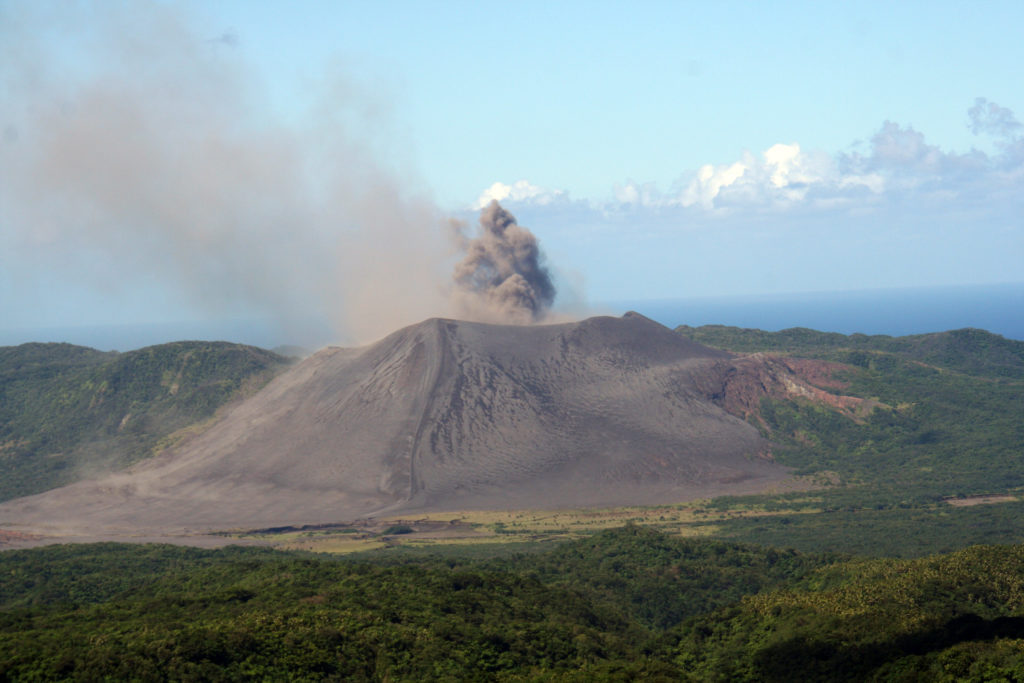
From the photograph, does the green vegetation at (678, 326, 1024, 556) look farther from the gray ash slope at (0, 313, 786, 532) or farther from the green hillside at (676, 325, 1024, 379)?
the gray ash slope at (0, 313, 786, 532)

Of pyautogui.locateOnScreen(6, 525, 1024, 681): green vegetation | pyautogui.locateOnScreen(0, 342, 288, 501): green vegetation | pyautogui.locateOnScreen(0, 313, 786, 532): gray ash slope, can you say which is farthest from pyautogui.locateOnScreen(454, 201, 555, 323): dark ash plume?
pyautogui.locateOnScreen(6, 525, 1024, 681): green vegetation

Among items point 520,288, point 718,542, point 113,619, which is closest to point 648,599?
point 718,542

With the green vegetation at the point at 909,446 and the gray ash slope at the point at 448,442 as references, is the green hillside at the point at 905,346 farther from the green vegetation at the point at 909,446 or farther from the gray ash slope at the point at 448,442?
the gray ash slope at the point at 448,442

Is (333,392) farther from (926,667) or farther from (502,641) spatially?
(926,667)

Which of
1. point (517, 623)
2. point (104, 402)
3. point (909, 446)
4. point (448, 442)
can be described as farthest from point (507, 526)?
point (104, 402)

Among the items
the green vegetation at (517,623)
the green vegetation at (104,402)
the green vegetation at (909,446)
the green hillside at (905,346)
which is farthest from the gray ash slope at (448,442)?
the green hillside at (905,346)
